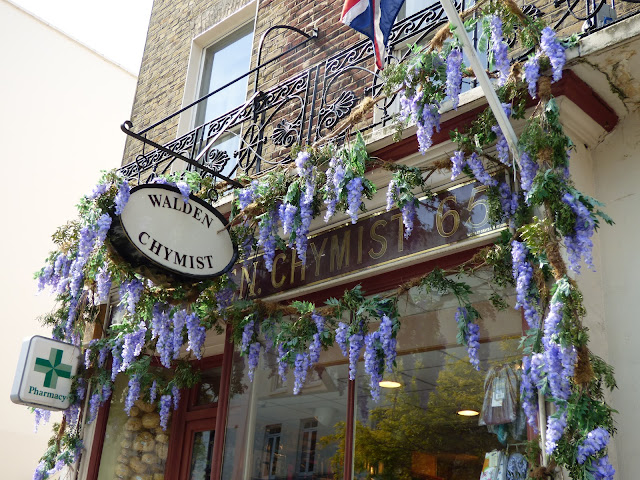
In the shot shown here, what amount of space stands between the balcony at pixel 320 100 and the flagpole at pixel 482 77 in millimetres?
1366

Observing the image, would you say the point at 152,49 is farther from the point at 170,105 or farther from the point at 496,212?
the point at 496,212

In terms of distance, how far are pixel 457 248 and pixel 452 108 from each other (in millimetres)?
1044

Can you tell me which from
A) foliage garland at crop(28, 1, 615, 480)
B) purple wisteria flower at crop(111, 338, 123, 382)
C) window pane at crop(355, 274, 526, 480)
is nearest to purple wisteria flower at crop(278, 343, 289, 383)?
foliage garland at crop(28, 1, 615, 480)

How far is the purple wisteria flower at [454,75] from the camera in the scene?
525 centimetres

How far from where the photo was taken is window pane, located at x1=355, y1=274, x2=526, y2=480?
517 cm

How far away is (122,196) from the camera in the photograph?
5.95m

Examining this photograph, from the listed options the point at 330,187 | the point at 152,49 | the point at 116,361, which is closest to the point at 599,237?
the point at 330,187

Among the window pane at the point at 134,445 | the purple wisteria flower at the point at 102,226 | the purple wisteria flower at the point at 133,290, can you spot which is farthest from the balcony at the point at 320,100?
the window pane at the point at 134,445

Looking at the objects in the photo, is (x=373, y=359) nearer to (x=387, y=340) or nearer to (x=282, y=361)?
(x=387, y=340)

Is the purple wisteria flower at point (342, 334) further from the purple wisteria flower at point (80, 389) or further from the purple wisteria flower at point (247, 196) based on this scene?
the purple wisteria flower at point (80, 389)

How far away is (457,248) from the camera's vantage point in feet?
18.3

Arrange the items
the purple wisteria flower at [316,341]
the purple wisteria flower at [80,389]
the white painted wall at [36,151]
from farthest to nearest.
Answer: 1. the white painted wall at [36,151]
2. the purple wisteria flower at [80,389]
3. the purple wisteria flower at [316,341]

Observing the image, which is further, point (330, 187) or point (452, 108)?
point (330, 187)

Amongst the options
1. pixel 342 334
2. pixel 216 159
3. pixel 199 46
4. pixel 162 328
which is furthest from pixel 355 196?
pixel 199 46
